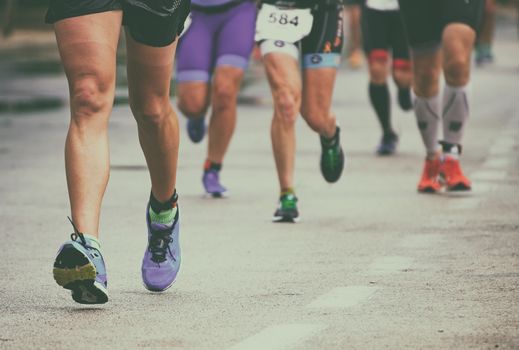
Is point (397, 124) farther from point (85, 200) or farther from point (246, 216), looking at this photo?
point (85, 200)

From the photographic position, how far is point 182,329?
5730 millimetres

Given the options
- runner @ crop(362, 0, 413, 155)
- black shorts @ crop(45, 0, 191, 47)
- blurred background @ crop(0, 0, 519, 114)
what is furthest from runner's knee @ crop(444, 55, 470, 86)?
blurred background @ crop(0, 0, 519, 114)

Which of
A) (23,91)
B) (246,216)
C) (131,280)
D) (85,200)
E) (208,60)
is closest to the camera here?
(85,200)

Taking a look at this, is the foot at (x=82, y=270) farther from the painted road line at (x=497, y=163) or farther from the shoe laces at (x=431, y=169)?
the painted road line at (x=497, y=163)

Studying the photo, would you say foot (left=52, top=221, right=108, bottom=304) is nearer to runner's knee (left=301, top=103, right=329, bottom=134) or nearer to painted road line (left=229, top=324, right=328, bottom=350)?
painted road line (left=229, top=324, right=328, bottom=350)

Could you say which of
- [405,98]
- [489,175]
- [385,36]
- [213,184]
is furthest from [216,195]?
[405,98]

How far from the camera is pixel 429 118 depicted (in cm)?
1091

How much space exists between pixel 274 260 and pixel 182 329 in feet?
6.25

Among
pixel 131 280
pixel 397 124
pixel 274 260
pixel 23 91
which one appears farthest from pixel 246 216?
pixel 23 91

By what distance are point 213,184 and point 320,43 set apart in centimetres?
150

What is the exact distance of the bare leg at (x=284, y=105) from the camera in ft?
30.8

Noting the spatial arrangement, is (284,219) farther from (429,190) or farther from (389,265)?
(389,265)

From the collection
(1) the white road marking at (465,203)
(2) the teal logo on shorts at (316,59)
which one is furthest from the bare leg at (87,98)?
(1) the white road marking at (465,203)

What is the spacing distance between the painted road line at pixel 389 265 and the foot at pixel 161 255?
894 mm
